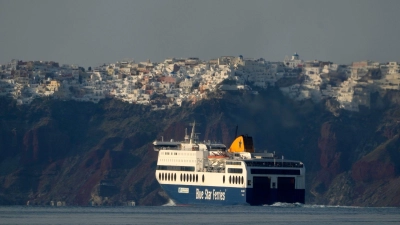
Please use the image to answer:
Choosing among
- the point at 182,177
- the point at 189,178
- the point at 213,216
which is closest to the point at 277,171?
the point at 189,178

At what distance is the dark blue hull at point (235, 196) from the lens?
14488 cm

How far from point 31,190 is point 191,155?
3957 cm

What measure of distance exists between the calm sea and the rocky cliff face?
103 ft

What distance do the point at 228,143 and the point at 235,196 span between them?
40940 mm

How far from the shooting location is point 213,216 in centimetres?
12681

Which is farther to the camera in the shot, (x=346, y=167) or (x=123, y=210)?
(x=346, y=167)

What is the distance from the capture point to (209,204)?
148m

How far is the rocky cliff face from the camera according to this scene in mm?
176750

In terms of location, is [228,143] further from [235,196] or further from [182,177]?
[235,196]

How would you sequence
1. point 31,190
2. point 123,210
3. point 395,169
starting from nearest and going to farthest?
point 123,210
point 395,169
point 31,190

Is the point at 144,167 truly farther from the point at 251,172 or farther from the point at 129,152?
the point at 251,172

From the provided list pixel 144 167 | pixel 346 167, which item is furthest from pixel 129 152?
pixel 346 167

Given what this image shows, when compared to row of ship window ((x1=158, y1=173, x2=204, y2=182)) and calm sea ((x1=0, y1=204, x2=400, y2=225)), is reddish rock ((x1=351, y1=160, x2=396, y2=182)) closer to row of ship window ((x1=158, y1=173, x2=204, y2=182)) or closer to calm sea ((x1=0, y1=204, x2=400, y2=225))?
row of ship window ((x1=158, y1=173, x2=204, y2=182))

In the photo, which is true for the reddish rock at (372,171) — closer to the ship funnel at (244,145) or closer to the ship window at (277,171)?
the ship funnel at (244,145)
